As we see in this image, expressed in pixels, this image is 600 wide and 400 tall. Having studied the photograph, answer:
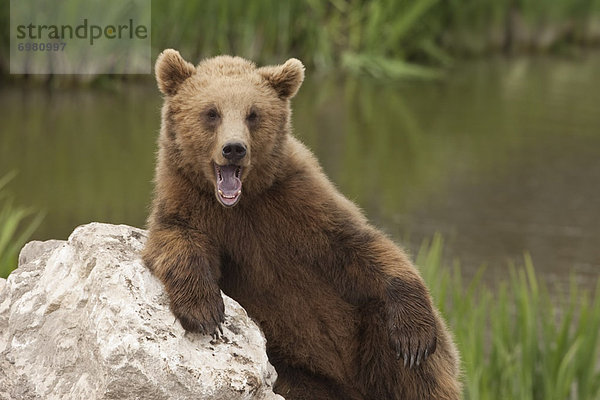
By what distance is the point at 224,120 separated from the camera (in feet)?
10.3

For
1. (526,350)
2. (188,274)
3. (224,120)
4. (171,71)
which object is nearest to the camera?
(188,274)

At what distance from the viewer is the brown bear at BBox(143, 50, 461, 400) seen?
3.18m

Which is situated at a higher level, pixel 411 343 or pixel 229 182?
pixel 229 182

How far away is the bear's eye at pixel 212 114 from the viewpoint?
125 inches

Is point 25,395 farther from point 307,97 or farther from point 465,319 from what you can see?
point 307,97

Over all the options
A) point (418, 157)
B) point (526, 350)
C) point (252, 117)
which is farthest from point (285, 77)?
point (418, 157)

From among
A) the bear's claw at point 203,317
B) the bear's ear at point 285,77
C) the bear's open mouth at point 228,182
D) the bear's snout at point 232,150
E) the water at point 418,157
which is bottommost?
the water at point 418,157

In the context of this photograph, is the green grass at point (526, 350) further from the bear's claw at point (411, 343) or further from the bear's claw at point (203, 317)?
the bear's claw at point (203, 317)

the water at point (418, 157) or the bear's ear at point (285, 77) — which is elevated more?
the bear's ear at point (285, 77)

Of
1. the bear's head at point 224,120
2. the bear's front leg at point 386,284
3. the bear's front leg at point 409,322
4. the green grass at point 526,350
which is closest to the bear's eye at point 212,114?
the bear's head at point 224,120

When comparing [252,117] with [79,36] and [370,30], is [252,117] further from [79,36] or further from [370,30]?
[370,30]

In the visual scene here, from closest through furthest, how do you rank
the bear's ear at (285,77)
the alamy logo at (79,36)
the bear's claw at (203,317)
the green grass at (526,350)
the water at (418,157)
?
the bear's claw at (203,317) → the bear's ear at (285,77) → the green grass at (526,350) → the water at (418,157) → the alamy logo at (79,36)

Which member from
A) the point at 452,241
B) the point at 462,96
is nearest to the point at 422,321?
the point at 452,241

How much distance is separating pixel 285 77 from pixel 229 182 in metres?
0.44
